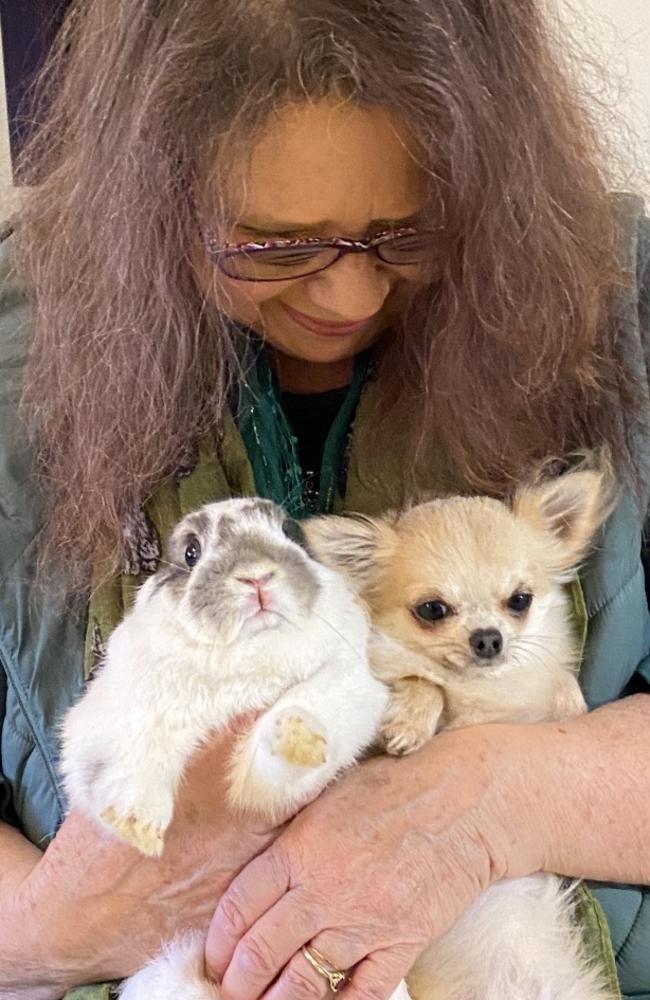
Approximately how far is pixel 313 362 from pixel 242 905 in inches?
24.2

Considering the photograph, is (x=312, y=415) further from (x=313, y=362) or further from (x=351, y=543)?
(x=351, y=543)

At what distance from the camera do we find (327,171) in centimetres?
93

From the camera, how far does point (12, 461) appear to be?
1.15 m

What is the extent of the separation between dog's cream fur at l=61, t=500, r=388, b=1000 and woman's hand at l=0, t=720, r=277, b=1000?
0.10 ft

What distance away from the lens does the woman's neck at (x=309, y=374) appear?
4.16 feet

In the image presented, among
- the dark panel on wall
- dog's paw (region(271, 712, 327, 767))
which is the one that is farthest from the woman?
the dark panel on wall

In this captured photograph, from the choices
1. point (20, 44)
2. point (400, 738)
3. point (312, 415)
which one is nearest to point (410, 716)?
point (400, 738)

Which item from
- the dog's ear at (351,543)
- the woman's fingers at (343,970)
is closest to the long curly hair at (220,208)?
the dog's ear at (351,543)

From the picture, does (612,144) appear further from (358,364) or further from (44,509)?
(44,509)

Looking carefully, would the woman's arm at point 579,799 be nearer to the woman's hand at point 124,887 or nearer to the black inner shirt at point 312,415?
the woman's hand at point 124,887

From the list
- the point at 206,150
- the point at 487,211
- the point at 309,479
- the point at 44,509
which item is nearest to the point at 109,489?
the point at 44,509

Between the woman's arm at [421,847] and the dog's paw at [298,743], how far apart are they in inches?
4.7

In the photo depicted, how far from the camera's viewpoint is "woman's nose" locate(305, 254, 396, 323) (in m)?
1.04

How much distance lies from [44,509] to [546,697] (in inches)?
22.2
